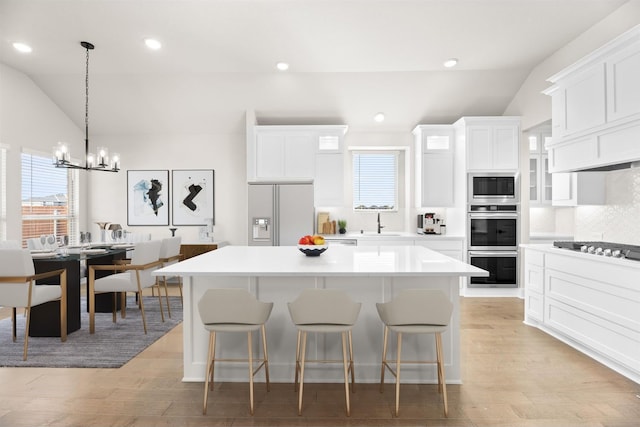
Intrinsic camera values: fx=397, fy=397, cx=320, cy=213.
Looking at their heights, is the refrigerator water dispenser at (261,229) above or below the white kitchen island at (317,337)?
above

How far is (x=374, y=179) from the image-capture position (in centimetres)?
678

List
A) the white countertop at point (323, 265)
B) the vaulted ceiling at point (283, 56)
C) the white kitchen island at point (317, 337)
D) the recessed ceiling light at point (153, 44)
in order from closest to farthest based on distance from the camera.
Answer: the white countertop at point (323, 265) < the white kitchen island at point (317, 337) < the vaulted ceiling at point (283, 56) < the recessed ceiling light at point (153, 44)

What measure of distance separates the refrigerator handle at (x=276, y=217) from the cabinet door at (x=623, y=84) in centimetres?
405

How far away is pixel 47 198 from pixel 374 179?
512 centimetres

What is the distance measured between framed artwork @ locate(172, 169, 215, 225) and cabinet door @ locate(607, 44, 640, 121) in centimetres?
555

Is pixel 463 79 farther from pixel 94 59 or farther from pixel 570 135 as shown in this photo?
pixel 94 59

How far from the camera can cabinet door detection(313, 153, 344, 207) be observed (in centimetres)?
615

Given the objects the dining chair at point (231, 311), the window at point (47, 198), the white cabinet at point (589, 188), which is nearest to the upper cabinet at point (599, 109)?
the white cabinet at point (589, 188)

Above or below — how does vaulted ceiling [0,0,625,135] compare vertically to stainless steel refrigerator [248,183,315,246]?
above

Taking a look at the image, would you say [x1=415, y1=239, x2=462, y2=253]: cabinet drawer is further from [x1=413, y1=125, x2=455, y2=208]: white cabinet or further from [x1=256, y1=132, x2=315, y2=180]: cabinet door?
[x1=256, y1=132, x2=315, y2=180]: cabinet door

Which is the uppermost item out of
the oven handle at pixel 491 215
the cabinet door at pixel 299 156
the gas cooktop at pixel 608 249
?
the cabinet door at pixel 299 156

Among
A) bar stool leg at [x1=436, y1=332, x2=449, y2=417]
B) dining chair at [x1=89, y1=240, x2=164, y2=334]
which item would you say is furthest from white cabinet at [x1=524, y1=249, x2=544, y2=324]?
A: dining chair at [x1=89, y1=240, x2=164, y2=334]

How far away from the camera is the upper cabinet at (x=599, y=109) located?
10.1 feet

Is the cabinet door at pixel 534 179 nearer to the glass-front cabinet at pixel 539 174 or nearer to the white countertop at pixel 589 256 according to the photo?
the glass-front cabinet at pixel 539 174
